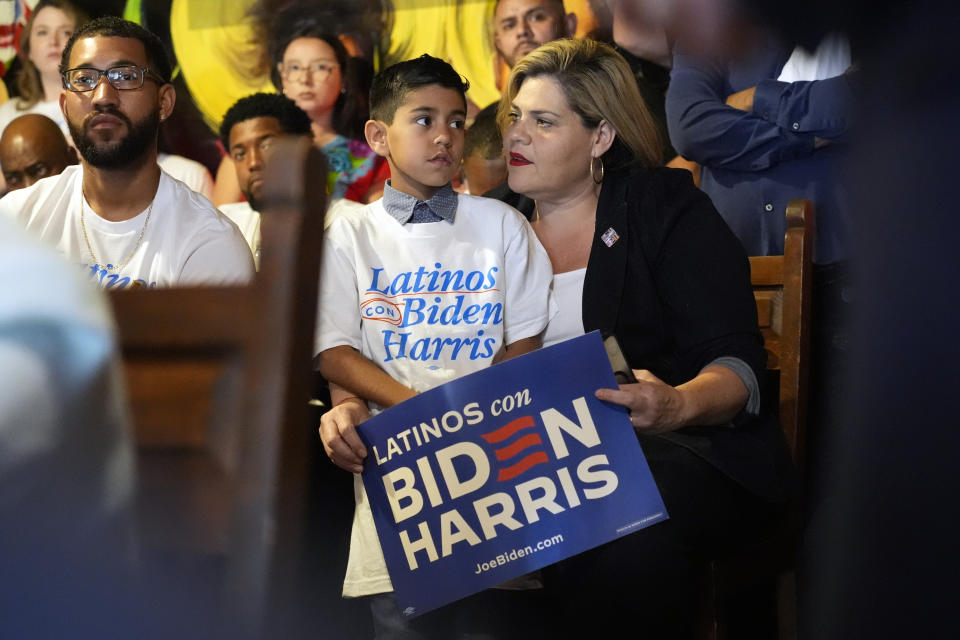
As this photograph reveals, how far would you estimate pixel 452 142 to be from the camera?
1980mm

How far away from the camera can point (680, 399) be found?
151 centimetres

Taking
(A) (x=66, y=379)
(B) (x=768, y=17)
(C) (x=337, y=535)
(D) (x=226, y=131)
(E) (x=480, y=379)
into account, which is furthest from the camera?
(D) (x=226, y=131)

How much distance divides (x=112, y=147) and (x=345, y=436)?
3.28 ft

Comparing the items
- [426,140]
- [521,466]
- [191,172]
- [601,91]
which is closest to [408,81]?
[426,140]

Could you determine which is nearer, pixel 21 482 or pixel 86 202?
pixel 21 482

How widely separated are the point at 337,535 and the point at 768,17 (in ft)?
4.64

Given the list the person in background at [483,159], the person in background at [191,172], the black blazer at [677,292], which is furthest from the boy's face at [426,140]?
the person in background at [191,172]

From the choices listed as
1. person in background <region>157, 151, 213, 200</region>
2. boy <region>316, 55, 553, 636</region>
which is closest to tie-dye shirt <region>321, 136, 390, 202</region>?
person in background <region>157, 151, 213, 200</region>

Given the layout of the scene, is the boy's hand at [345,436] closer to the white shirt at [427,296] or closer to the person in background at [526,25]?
the white shirt at [427,296]

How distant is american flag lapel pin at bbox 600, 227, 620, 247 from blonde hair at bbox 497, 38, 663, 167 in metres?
0.25

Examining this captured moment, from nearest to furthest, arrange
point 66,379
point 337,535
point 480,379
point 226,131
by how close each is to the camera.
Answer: point 66,379
point 480,379
point 337,535
point 226,131

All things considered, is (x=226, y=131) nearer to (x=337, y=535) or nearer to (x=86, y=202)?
(x=86, y=202)

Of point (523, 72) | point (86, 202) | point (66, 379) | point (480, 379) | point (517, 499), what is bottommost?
point (517, 499)

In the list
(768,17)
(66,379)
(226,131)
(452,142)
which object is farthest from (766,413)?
(226,131)
